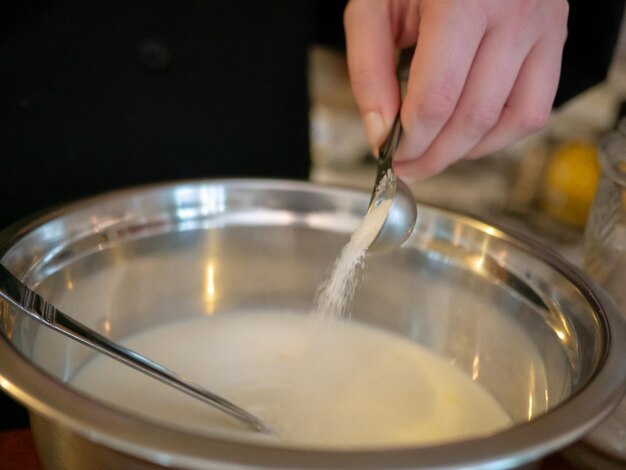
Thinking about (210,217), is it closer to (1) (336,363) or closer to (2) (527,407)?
(1) (336,363)

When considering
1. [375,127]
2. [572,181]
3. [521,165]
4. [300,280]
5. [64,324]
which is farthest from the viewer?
[521,165]

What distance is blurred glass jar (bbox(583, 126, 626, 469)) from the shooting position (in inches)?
17.5

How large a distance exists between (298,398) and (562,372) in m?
0.19

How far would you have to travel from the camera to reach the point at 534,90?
1.56 feet

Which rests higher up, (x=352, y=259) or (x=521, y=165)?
(x=352, y=259)

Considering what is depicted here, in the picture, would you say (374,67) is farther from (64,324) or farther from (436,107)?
(64,324)

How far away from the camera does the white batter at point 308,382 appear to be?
0.49 meters

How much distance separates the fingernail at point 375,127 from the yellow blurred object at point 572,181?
2.71 ft

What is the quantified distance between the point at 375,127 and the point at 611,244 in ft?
0.59

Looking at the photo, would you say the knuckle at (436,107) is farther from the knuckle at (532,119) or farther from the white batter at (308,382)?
the white batter at (308,382)

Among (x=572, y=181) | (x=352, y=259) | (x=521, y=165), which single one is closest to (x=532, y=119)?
(x=352, y=259)

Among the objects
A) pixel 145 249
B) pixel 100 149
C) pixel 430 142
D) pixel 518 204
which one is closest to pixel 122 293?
pixel 145 249

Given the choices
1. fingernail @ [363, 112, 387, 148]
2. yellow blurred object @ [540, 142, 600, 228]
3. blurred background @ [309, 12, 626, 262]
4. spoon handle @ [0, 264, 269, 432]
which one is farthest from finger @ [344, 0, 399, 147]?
yellow blurred object @ [540, 142, 600, 228]

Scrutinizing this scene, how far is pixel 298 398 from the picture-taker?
1.70ft
